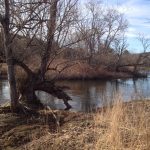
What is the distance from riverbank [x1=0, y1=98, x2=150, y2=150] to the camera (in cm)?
648

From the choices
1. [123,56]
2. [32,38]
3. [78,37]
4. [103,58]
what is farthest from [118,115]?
[123,56]

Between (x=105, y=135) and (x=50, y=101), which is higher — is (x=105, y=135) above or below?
above

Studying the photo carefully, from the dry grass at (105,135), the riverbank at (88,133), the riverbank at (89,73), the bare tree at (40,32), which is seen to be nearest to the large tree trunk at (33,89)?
the bare tree at (40,32)

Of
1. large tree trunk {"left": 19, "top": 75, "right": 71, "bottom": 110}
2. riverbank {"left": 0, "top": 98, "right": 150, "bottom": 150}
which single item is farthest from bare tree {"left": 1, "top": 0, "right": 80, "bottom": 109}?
riverbank {"left": 0, "top": 98, "right": 150, "bottom": 150}

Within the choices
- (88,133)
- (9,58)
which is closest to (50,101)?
(9,58)

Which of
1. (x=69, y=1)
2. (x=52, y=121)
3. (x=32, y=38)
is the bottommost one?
(x=52, y=121)

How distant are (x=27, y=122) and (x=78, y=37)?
20.2 ft

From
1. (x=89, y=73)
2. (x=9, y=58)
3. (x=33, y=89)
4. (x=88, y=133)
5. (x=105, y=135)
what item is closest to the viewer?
(x=105, y=135)

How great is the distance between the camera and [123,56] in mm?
60125

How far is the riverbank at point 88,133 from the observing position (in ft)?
21.3

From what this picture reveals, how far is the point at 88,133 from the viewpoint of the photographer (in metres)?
7.60

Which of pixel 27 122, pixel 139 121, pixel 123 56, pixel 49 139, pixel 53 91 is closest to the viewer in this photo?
pixel 139 121

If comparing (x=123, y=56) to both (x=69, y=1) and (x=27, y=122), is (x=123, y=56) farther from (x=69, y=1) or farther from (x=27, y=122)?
(x=27, y=122)

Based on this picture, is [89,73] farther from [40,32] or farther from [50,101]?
[40,32]
